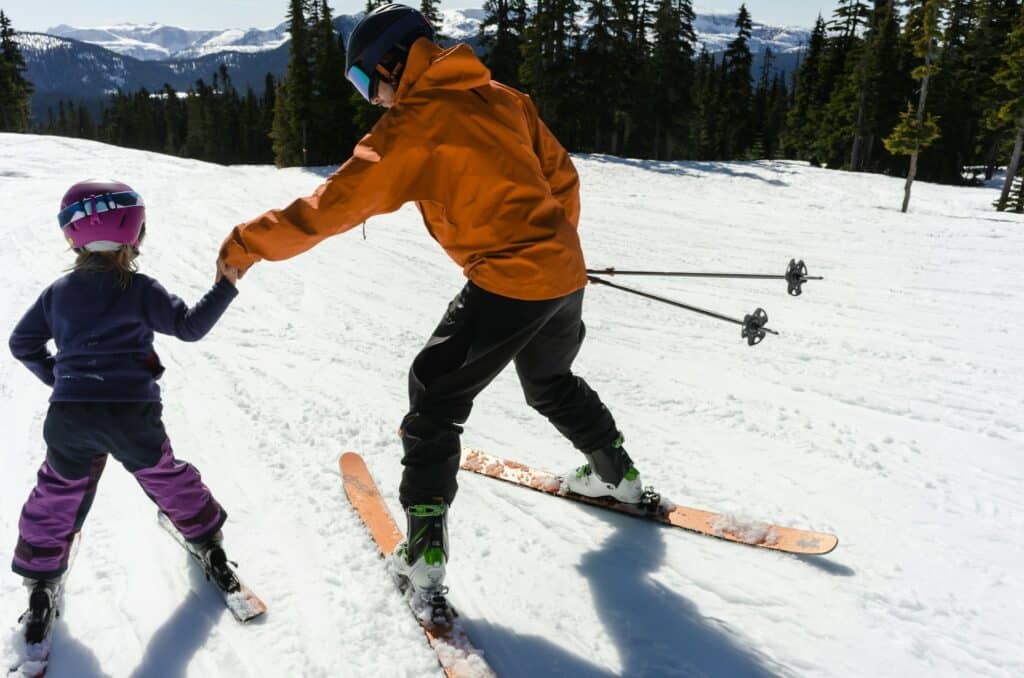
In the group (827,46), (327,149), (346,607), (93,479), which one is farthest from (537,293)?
(827,46)

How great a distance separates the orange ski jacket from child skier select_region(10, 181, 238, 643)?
1.27 feet

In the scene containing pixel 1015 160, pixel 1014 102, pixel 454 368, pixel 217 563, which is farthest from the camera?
pixel 1015 160

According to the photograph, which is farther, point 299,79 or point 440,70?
point 299,79

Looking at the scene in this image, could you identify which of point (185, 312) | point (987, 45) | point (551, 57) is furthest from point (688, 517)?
point (987, 45)

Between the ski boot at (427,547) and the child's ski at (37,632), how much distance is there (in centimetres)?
135

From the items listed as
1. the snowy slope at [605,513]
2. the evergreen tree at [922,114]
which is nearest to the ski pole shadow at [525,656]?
the snowy slope at [605,513]

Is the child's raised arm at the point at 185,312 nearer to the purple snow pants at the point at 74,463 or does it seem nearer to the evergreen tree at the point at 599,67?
the purple snow pants at the point at 74,463

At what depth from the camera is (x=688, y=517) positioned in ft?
10.5

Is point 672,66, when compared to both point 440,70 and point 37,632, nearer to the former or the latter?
point 440,70

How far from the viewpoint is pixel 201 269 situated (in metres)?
7.77

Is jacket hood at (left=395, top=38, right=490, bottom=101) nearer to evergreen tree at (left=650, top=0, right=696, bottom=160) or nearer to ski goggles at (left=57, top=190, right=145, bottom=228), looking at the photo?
ski goggles at (left=57, top=190, right=145, bottom=228)

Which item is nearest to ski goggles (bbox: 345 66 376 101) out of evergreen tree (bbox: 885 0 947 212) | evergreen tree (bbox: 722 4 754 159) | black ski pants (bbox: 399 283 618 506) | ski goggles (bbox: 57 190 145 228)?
black ski pants (bbox: 399 283 618 506)

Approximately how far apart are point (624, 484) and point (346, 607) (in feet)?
4.75

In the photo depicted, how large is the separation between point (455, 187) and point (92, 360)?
4.96ft
